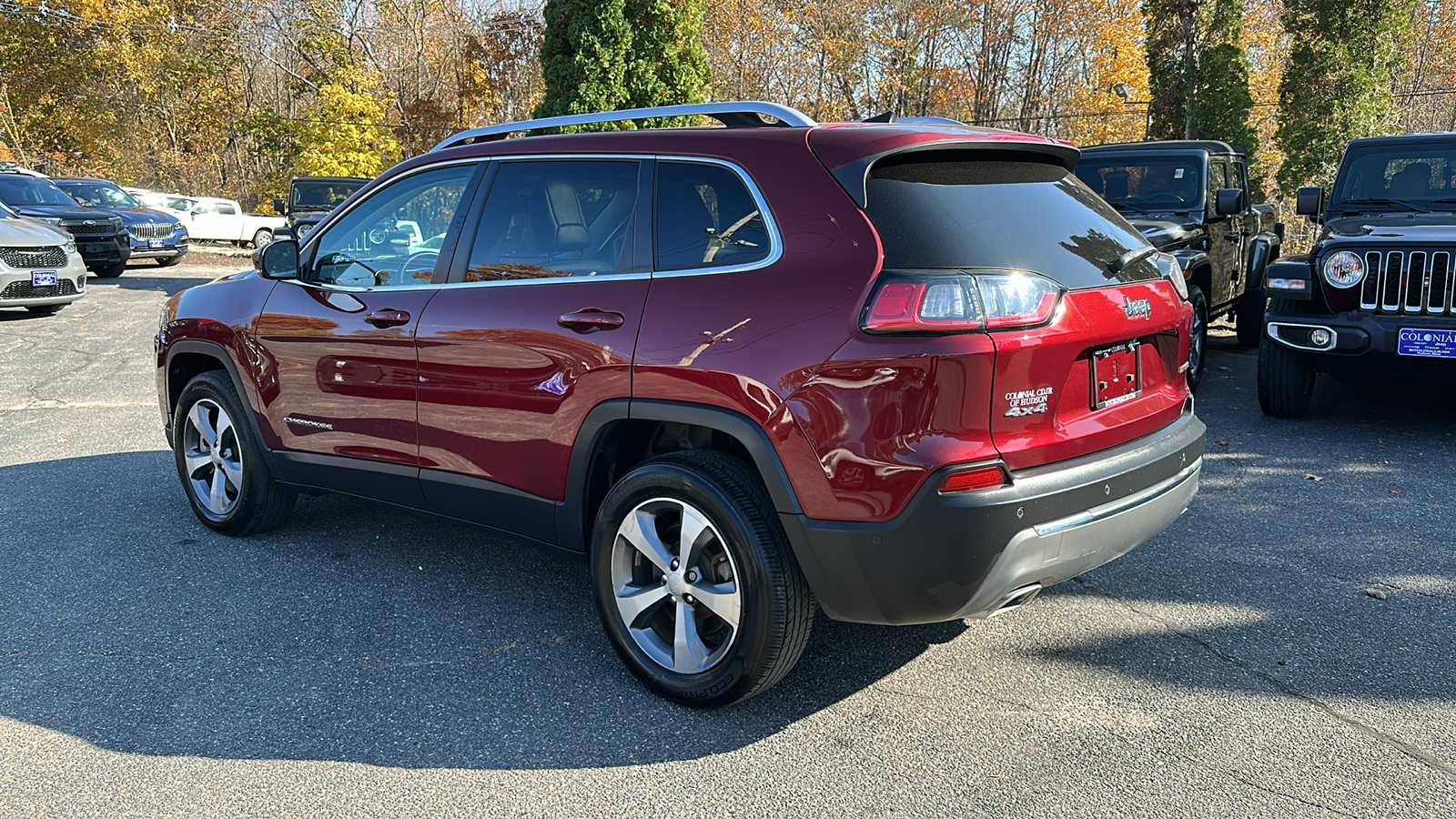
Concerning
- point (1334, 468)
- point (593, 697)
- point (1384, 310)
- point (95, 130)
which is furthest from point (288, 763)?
point (95, 130)

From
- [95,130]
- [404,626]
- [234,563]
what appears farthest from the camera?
[95,130]

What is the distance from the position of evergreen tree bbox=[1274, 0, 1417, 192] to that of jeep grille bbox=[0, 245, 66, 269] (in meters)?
18.3

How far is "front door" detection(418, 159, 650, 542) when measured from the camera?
11.0 ft

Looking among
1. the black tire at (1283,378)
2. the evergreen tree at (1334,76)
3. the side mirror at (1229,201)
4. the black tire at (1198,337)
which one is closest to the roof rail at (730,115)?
the black tire at (1283,378)

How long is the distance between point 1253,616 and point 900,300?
2.17 metres

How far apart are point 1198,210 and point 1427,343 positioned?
3.11m

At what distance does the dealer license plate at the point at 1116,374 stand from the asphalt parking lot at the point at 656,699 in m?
0.94

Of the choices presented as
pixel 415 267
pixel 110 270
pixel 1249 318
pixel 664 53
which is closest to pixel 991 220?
pixel 415 267

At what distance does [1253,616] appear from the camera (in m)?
3.92

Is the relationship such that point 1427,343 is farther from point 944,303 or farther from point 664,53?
point 664,53

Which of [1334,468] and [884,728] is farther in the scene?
[1334,468]

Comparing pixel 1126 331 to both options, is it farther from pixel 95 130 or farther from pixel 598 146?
pixel 95 130

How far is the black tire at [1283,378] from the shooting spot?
6973 millimetres

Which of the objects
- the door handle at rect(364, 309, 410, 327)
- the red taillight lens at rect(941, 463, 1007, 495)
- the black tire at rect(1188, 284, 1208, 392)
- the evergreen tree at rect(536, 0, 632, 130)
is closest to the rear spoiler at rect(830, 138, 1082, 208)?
the red taillight lens at rect(941, 463, 1007, 495)
